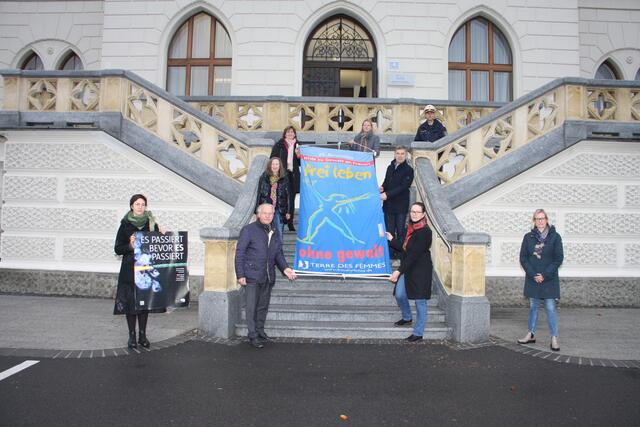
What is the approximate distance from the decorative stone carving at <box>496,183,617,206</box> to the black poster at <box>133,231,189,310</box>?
6.13 metres

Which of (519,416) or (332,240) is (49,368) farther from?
(519,416)

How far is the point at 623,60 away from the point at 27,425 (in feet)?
60.5

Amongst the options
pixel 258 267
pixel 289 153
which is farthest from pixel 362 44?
pixel 258 267

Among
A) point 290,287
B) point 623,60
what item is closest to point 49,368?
point 290,287

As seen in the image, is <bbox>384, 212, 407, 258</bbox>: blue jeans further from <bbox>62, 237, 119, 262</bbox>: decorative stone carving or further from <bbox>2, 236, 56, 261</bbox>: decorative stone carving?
<bbox>2, 236, 56, 261</bbox>: decorative stone carving

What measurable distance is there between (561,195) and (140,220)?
7.72 metres

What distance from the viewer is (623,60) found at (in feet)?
52.2

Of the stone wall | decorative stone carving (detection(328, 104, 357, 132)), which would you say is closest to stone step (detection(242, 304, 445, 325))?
the stone wall

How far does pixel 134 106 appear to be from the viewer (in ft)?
32.0

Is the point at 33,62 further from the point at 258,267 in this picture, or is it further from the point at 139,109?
the point at 258,267

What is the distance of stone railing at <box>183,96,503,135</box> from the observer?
1140cm

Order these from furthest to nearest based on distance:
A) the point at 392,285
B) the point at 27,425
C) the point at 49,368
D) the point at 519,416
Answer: the point at 392,285
the point at 49,368
the point at 519,416
the point at 27,425

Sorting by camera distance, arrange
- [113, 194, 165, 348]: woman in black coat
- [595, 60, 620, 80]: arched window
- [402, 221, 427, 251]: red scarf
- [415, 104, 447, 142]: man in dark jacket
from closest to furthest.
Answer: [113, 194, 165, 348]: woman in black coat, [402, 221, 427, 251]: red scarf, [415, 104, 447, 142]: man in dark jacket, [595, 60, 620, 80]: arched window

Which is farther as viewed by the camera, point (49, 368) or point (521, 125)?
point (521, 125)
